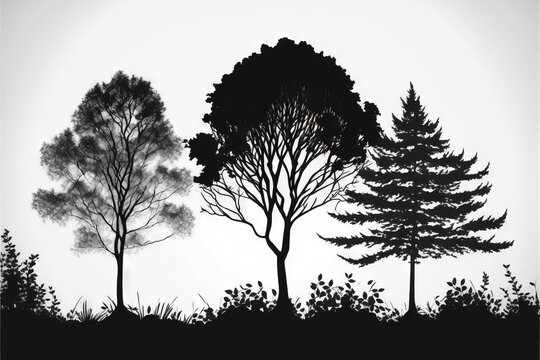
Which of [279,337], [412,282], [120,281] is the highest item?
[412,282]

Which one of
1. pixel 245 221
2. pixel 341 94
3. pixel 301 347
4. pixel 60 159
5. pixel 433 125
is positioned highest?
pixel 433 125

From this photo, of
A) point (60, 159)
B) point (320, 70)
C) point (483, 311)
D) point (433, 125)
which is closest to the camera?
point (483, 311)

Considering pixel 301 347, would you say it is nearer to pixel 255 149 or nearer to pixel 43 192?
pixel 255 149

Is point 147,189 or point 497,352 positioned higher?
point 147,189

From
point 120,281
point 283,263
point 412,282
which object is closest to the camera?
point 283,263

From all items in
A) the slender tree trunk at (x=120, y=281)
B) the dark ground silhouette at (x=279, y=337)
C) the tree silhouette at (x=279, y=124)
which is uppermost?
the tree silhouette at (x=279, y=124)

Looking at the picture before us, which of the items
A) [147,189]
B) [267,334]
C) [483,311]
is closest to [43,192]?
[147,189]

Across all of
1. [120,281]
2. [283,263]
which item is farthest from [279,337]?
[120,281]

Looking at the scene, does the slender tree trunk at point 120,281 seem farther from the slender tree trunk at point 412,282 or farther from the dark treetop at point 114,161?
the slender tree trunk at point 412,282

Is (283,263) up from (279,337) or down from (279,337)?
up

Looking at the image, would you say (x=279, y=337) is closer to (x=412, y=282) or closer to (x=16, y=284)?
(x=16, y=284)

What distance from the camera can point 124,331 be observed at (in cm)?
1165

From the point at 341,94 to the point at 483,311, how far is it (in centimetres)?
1018

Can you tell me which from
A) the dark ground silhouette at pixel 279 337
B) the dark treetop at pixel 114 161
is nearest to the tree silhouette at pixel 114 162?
the dark treetop at pixel 114 161
